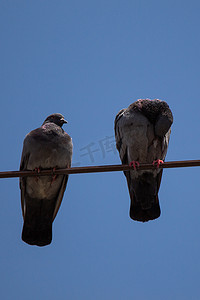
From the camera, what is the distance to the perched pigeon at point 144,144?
25.5ft

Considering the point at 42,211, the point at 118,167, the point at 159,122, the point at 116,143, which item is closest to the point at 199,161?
the point at 118,167

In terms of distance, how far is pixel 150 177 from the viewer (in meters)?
8.10

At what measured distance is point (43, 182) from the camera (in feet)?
25.7

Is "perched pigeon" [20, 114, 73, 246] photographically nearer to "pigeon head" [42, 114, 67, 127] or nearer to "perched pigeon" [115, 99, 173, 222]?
"pigeon head" [42, 114, 67, 127]

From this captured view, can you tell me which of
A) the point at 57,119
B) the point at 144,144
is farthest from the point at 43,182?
the point at 144,144

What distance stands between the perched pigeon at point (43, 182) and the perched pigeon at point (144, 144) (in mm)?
1111

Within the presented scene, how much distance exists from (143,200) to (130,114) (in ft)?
5.52

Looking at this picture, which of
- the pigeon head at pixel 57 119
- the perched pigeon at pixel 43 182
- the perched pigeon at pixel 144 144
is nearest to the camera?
the perched pigeon at pixel 43 182

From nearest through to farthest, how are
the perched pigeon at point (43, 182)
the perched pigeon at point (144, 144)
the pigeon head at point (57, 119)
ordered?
the perched pigeon at point (43, 182) → the perched pigeon at point (144, 144) → the pigeon head at point (57, 119)

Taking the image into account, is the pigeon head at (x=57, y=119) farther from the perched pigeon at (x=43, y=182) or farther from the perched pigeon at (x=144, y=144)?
the perched pigeon at (x=144, y=144)

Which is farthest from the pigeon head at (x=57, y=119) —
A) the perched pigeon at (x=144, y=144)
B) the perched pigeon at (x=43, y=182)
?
the perched pigeon at (x=144, y=144)

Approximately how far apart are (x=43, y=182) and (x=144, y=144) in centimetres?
203

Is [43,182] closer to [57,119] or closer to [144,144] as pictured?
[57,119]

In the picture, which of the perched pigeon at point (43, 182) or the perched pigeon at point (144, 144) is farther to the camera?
the perched pigeon at point (144, 144)
